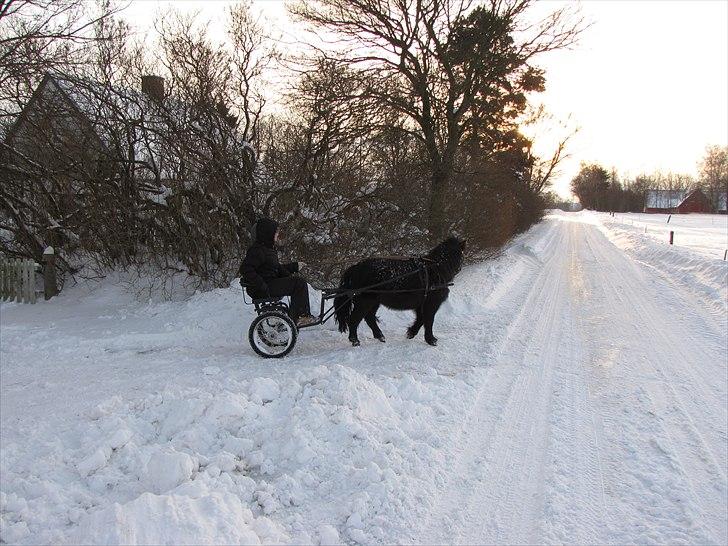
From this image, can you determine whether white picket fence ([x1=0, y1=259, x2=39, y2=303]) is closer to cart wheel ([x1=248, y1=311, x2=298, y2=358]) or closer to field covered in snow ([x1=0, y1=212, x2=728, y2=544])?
field covered in snow ([x1=0, y1=212, x2=728, y2=544])

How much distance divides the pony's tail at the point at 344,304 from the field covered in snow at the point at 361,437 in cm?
35

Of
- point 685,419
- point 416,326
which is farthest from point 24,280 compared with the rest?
point 685,419

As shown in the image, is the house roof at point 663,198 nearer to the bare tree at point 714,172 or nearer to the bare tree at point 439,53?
the bare tree at point 714,172

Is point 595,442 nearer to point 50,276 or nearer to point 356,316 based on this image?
point 356,316

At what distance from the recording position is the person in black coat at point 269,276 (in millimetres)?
5777

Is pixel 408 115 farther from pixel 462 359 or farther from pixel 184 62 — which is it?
pixel 462 359

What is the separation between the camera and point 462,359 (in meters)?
5.76

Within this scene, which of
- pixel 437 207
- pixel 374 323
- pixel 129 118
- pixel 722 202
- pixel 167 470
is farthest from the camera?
pixel 722 202

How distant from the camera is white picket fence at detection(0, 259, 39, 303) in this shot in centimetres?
905

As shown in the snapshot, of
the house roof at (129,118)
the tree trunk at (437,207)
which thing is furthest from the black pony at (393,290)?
the tree trunk at (437,207)

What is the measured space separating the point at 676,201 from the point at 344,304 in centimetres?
12094

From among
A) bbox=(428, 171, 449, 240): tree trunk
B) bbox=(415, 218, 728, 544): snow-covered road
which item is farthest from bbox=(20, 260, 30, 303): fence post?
bbox=(415, 218, 728, 544): snow-covered road

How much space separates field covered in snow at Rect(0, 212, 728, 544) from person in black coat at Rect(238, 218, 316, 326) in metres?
0.65

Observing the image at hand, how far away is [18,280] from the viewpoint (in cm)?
912
